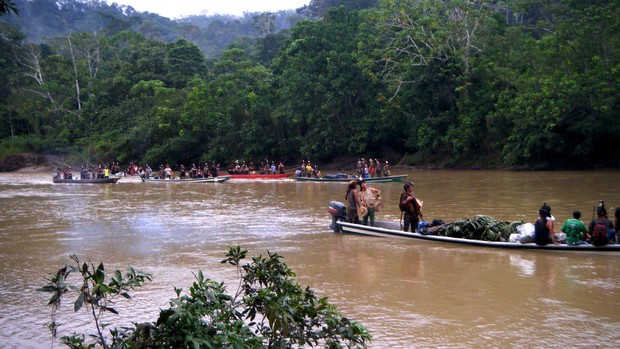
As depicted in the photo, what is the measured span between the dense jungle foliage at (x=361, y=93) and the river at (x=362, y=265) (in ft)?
32.4

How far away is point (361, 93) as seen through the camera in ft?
135

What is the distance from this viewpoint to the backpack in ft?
34.6

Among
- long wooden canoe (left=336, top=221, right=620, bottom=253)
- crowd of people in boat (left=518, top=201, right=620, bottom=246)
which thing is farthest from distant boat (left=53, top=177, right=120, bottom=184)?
crowd of people in boat (left=518, top=201, right=620, bottom=246)

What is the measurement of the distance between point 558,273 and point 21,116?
55.9 m

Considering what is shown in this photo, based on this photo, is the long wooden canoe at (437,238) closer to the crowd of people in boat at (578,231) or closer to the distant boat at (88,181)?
the crowd of people in boat at (578,231)

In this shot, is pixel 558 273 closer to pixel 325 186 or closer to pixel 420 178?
pixel 325 186

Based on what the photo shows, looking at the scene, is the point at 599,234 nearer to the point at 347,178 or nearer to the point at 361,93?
the point at 347,178

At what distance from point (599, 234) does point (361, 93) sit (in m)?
31.4

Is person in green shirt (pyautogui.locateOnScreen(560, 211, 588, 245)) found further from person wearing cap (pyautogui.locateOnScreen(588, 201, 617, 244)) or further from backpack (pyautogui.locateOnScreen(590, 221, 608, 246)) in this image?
backpack (pyautogui.locateOnScreen(590, 221, 608, 246))

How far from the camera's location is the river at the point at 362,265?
25.4 feet

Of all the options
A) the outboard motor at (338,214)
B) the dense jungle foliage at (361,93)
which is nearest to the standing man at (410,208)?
the outboard motor at (338,214)

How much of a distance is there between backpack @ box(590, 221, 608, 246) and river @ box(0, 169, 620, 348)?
39 cm

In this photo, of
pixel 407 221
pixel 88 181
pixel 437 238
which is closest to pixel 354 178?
pixel 407 221

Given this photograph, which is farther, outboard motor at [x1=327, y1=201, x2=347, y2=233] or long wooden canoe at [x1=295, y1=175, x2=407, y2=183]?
long wooden canoe at [x1=295, y1=175, x2=407, y2=183]
